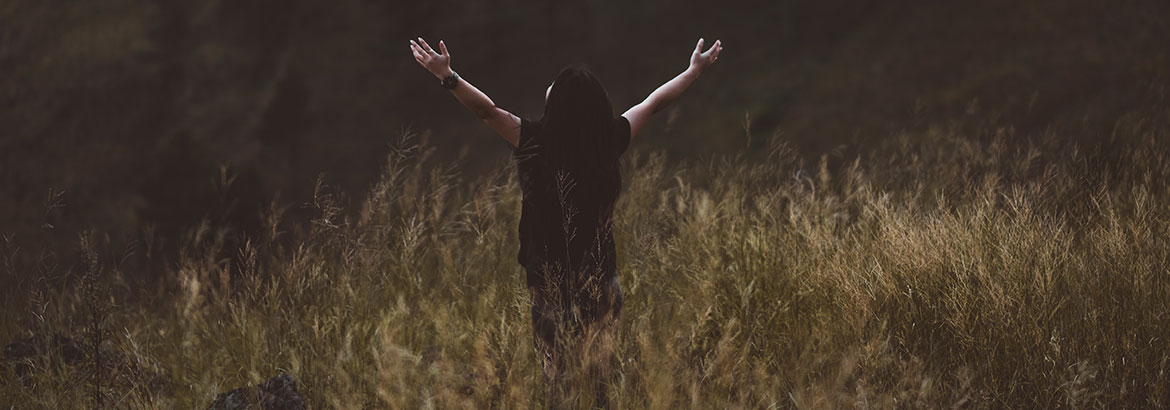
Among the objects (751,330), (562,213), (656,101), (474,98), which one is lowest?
(751,330)

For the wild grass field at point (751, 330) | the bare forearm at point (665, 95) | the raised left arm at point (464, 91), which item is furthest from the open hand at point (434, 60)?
the bare forearm at point (665, 95)

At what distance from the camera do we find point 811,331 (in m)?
2.83

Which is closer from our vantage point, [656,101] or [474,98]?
[474,98]

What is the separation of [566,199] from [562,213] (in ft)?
0.13

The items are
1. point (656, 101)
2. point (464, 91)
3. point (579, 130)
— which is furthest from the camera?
point (656, 101)

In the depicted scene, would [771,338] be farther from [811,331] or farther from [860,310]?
[860,310]

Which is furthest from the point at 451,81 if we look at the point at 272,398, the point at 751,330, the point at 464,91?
the point at 751,330

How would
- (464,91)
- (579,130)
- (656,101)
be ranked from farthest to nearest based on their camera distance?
(656,101), (579,130), (464,91)

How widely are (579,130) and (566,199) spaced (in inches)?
7.6

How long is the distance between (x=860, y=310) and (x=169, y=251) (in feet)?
17.1

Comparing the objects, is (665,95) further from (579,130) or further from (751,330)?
(751,330)

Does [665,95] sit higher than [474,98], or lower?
lower

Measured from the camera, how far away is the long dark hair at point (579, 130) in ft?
7.92

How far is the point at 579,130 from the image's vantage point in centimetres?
245
